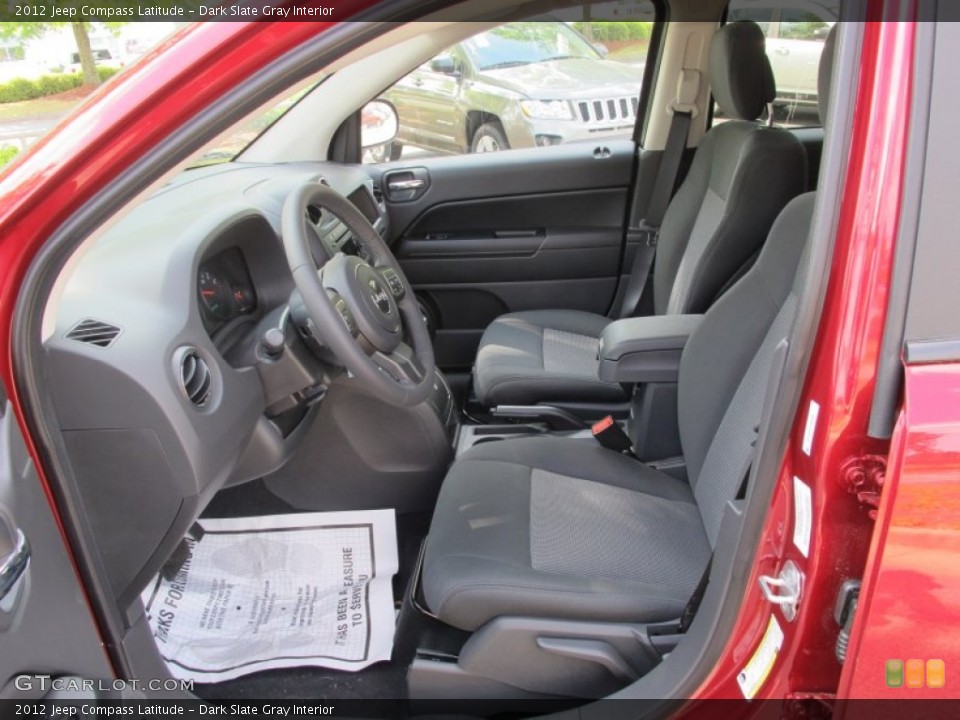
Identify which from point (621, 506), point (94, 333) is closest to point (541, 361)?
point (621, 506)

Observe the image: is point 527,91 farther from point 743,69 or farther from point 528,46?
point 743,69

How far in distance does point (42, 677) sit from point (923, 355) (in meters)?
1.01

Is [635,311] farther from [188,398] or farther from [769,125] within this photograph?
[188,398]

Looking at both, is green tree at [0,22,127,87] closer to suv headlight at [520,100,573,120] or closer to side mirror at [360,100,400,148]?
side mirror at [360,100,400,148]

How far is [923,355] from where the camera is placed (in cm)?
76

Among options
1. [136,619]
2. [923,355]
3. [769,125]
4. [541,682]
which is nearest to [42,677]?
[136,619]

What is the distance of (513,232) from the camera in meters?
2.89

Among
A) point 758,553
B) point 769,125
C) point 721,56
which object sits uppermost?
point 721,56

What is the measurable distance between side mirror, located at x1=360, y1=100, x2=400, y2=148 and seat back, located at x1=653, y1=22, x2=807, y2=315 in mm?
1040

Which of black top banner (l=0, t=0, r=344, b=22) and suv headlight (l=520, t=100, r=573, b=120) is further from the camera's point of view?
suv headlight (l=520, t=100, r=573, b=120)

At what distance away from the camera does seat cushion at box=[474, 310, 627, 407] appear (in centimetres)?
223

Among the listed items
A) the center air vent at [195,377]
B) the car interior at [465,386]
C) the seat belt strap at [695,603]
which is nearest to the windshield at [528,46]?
the car interior at [465,386]

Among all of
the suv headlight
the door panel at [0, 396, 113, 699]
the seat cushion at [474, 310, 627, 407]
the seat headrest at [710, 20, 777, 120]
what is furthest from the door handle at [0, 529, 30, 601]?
the suv headlight

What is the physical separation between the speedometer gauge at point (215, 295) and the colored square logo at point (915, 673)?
4.09 feet
